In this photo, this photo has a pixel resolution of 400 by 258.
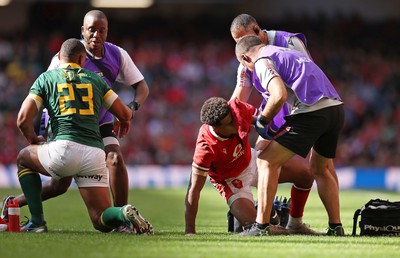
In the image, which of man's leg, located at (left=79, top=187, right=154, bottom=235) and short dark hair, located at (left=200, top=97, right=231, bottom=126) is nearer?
man's leg, located at (left=79, top=187, right=154, bottom=235)

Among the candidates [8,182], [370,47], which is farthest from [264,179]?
[370,47]

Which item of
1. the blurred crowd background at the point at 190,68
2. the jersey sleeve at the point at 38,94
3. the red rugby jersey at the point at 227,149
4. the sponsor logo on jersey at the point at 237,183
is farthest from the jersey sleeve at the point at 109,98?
the blurred crowd background at the point at 190,68

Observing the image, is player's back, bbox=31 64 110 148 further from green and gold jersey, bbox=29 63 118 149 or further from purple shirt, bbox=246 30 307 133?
purple shirt, bbox=246 30 307 133

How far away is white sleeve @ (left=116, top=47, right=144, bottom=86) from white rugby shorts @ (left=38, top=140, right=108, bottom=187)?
5.28 feet

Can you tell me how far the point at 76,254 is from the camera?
271 inches

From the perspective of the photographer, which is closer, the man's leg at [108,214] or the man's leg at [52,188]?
the man's leg at [108,214]

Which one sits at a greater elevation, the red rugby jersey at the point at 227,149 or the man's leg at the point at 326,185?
the red rugby jersey at the point at 227,149

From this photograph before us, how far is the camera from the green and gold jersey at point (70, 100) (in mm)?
8570

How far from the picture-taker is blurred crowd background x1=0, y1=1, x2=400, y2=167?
2447 cm

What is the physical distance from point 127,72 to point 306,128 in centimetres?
247

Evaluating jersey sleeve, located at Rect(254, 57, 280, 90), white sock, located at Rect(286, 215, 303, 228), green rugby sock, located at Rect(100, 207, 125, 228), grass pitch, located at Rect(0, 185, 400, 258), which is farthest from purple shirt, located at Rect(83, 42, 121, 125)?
white sock, located at Rect(286, 215, 303, 228)

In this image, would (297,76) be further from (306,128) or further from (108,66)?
(108,66)

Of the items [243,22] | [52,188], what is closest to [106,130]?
[52,188]

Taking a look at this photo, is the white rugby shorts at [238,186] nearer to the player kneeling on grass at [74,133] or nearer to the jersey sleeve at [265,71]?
the player kneeling on grass at [74,133]
